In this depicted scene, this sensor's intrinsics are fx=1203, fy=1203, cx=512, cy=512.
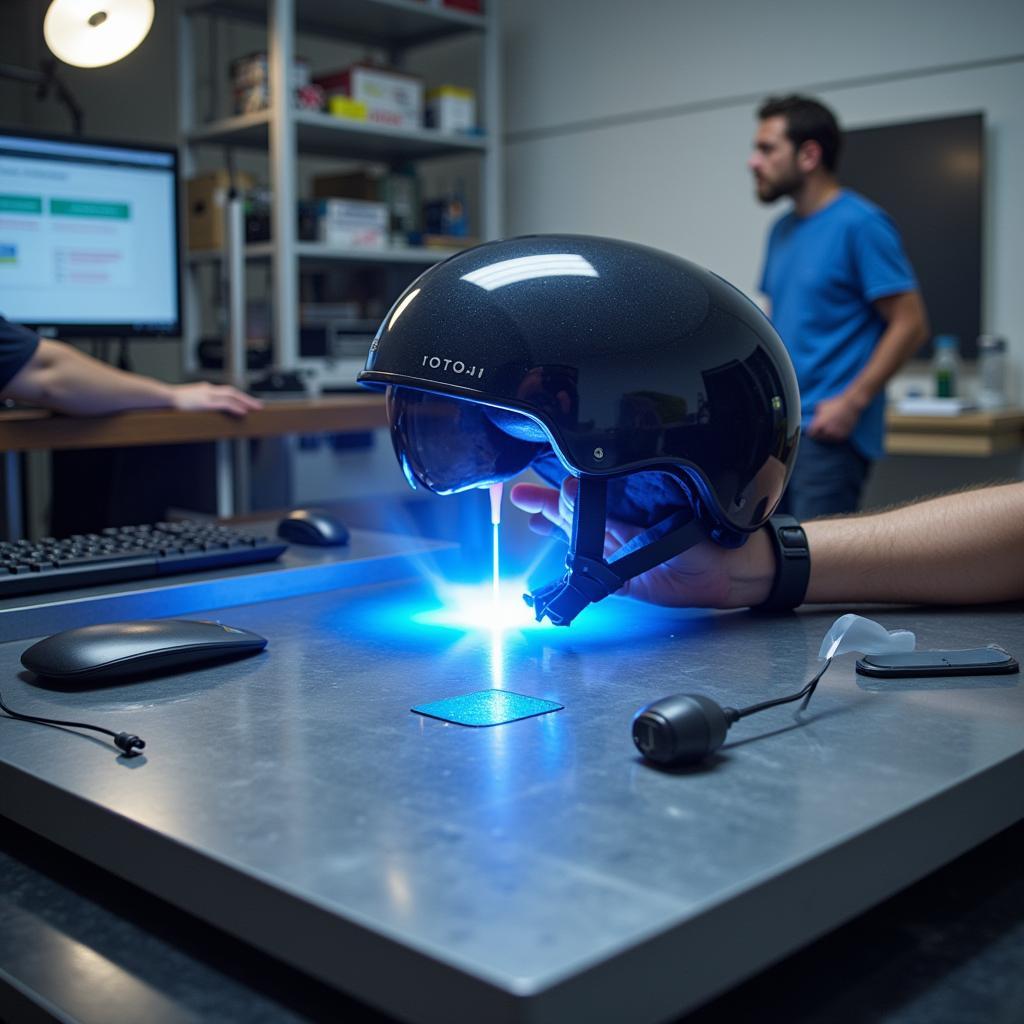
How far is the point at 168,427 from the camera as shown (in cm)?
186

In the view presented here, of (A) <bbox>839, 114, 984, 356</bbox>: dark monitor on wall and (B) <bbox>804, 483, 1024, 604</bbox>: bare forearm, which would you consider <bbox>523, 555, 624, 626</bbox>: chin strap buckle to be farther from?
(A) <bbox>839, 114, 984, 356</bbox>: dark monitor on wall

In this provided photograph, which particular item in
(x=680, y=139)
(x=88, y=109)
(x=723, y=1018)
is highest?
(x=88, y=109)

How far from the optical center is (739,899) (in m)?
0.42

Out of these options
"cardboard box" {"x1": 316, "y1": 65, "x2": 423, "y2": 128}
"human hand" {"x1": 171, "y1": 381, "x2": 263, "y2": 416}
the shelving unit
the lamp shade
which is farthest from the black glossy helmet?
"cardboard box" {"x1": 316, "y1": 65, "x2": 423, "y2": 128}

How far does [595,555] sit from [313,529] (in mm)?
439

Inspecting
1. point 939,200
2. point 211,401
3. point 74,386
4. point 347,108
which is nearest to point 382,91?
point 347,108

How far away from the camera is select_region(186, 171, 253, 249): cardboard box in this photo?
3.67 meters

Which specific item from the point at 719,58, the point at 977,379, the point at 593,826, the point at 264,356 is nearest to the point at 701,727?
the point at 593,826

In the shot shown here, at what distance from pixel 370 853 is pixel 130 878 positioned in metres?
0.12

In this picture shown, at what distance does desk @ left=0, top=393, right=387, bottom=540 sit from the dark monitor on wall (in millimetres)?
1988

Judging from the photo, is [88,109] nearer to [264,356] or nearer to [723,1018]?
[264,356]

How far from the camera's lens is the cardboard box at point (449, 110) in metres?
4.11

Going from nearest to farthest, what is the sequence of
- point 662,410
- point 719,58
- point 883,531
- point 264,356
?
1. point 662,410
2. point 883,531
3. point 264,356
4. point 719,58

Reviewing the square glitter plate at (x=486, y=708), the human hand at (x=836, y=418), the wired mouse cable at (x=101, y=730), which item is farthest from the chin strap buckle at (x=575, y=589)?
the human hand at (x=836, y=418)
